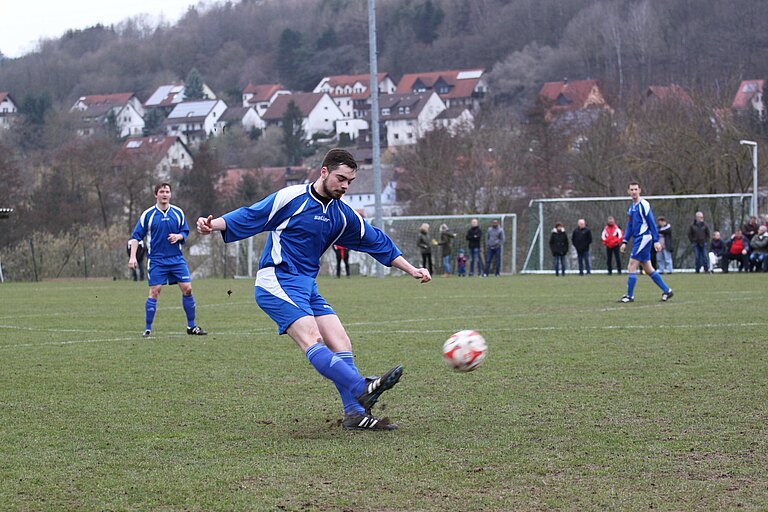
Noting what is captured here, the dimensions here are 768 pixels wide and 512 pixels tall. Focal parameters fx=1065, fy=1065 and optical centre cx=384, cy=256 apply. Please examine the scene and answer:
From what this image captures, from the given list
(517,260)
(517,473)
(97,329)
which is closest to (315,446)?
(517,473)

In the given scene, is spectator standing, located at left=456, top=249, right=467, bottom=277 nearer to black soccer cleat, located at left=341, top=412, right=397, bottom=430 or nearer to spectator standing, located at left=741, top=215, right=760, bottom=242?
spectator standing, located at left=741, top=215, right=760, bottom=242

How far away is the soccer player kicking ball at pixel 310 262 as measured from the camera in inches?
273

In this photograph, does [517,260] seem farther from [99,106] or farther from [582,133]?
[99,106]

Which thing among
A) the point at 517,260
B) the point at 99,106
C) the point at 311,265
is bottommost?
the point at 517,260

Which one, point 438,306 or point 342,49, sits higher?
point 342,49

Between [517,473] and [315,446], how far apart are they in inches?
54.5

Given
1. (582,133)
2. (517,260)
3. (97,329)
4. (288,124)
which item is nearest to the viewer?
(97,329)

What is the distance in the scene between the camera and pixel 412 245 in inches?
1465

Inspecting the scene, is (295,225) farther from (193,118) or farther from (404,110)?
(404,110)

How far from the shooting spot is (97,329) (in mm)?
14812

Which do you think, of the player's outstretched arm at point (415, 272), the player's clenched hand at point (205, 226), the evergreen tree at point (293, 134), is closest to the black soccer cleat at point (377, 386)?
the player's outstretched arm at point (415, 272)

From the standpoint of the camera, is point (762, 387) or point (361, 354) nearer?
point (762, 387)

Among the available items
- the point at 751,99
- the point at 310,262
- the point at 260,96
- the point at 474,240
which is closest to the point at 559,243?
the point at 474,240

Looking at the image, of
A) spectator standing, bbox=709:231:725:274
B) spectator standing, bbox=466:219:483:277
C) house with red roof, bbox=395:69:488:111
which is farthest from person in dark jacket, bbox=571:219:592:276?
house with red roof, bbox=395:69:488:111
